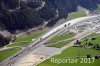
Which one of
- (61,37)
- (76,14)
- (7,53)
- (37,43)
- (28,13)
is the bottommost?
(7,53)

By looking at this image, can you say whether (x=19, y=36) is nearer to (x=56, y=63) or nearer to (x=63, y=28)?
(x=63, y=28)

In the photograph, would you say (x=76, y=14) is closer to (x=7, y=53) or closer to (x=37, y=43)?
(x=37, y=43)

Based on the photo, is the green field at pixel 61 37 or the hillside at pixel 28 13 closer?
the green field at pixel 61 37

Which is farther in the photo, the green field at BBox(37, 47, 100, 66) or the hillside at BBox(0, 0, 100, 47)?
the hillside at BBox(0, 0, 100, 47)

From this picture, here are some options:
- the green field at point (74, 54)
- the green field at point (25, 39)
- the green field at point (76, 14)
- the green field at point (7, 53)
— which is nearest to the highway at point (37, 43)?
the green field at point (7, 53)

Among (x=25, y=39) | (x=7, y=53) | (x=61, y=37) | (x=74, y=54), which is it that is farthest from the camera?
(x=61, y=37)

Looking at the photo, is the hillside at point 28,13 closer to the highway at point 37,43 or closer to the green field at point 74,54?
the highway at point 37,43

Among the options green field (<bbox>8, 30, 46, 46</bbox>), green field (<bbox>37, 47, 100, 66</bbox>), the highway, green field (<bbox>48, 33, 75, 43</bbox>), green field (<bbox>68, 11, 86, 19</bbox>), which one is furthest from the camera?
green field (<bbox>68, 11, 86, 19</bbox>)

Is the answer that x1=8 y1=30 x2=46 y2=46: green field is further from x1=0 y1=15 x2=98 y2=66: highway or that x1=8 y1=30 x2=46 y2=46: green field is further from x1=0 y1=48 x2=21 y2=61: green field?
x1=0 y1=48 x2=21 y2=61: green field

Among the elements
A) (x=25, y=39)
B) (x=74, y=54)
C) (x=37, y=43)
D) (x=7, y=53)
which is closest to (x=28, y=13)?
(x=25, y=39)

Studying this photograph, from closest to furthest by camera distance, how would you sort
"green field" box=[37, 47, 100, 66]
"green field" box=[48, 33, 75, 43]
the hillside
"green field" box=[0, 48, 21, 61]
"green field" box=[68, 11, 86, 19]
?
"green field" box=[37, 47, 100, 66] → "green field" box=[0, 48, 21, 61] → "green field" box=[48, 33, 75, 43] → the hillside → "green field" box=[68, 11, 86, 19]

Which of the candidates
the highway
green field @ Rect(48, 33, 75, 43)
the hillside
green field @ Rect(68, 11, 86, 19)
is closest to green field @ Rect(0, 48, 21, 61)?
the highway

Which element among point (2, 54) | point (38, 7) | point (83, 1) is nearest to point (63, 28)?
point (38, 7)
